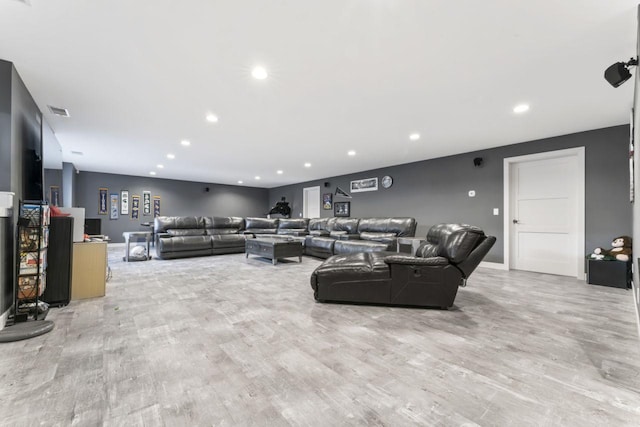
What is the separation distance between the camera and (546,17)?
1.81 meters

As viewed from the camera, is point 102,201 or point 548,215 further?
point 102,201

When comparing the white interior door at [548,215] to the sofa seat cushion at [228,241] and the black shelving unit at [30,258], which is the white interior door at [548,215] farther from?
the black shelving unit at [30,258]

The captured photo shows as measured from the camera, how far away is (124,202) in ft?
27.9

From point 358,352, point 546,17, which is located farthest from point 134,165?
point 546,17

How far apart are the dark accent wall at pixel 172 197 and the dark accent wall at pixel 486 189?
4178 millimetres

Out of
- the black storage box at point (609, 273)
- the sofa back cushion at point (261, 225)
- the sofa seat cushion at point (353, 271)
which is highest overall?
the sofa back cushion at point (261, 225)

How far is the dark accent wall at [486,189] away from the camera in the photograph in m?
3.84

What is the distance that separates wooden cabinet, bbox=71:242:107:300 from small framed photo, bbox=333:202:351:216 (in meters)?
5.93

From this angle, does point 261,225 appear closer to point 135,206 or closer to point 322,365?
point 135,206

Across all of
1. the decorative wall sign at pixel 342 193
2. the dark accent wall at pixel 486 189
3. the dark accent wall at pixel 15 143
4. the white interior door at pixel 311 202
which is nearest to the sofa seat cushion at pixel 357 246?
the dark accent wall at pixel 486 189

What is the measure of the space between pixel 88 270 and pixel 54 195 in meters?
2.19

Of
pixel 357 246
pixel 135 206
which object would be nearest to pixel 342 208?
pixel 357 246

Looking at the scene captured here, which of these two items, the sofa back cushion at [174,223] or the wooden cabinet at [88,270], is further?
the sofa back cushion at [174,223]

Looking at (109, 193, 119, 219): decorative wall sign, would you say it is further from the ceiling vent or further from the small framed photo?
the small framed photo
